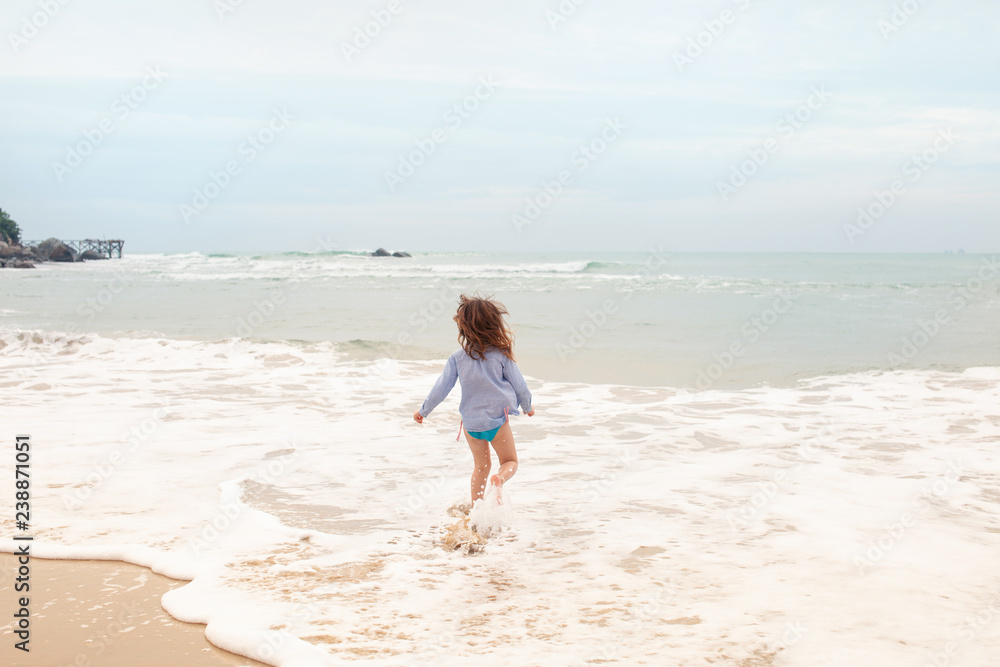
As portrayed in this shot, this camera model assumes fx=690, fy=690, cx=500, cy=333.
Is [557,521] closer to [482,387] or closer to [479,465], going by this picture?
[479,465]

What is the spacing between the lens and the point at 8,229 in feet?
213

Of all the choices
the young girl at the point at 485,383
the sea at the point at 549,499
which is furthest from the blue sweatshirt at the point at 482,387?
the sea at the point at 549,499

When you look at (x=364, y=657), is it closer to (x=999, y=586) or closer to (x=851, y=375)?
(x=999, y=586)

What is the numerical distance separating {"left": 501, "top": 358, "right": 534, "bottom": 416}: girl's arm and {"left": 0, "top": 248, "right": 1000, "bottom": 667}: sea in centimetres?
72

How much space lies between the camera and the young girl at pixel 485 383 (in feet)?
15.4

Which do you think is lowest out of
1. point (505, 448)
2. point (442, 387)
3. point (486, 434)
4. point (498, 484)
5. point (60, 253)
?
point (498, 484)

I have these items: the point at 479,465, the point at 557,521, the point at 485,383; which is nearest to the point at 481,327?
the point at 485,383

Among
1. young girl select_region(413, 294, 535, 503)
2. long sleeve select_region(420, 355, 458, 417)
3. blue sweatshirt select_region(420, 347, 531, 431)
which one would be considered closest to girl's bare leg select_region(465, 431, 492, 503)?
young girl select_region(413, 294, 535, 503)

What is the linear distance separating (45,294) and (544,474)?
26379mm

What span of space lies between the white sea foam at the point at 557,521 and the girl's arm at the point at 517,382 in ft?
2.45

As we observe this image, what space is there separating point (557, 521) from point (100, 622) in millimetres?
2869

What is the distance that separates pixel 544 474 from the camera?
244 inches

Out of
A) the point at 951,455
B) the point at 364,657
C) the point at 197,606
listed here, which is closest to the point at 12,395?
the point at 197,606

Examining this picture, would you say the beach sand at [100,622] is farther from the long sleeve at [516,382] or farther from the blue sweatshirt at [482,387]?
the long sleeve at [516,382]
